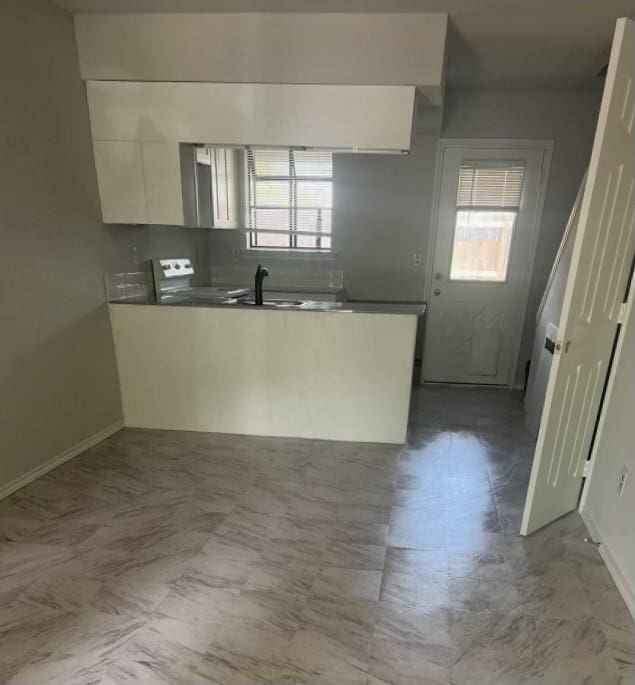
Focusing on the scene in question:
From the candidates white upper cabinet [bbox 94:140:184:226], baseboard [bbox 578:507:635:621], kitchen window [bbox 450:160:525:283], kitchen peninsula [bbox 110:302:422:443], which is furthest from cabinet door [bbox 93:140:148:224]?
baseboard [bbox 578:507:635:621]

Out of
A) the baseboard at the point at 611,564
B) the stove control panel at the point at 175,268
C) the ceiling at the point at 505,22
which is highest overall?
the ceiling at the point at 505,22

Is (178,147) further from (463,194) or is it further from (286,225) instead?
(463,194)

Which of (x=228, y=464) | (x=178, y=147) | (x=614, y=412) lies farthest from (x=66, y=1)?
(x=614, y=412)

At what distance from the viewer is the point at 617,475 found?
6.22 ft

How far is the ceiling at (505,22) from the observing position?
7.04ft

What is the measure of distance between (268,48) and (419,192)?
2.01 metres

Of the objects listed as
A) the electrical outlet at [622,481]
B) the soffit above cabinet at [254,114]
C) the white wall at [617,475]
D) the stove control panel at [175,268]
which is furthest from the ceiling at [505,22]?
the electrical outlet at [622,481]

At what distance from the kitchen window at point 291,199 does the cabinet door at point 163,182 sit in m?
1.61

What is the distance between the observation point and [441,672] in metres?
1.39

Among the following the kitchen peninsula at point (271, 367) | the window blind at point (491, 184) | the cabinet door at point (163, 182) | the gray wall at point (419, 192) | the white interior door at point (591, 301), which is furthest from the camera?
the window blind at point (491, 184)

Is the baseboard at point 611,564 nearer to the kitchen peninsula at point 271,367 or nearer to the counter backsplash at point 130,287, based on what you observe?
the kitchen peninsula at point 271,367

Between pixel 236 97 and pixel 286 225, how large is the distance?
1931mm

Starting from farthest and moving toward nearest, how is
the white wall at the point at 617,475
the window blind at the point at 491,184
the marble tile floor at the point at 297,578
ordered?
1. the window blind at the point at 491,184
2. the white wall at the point at 617,475
3. the marble tile floor at the point at 297,578

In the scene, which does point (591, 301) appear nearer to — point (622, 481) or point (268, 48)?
point (622, 481)
